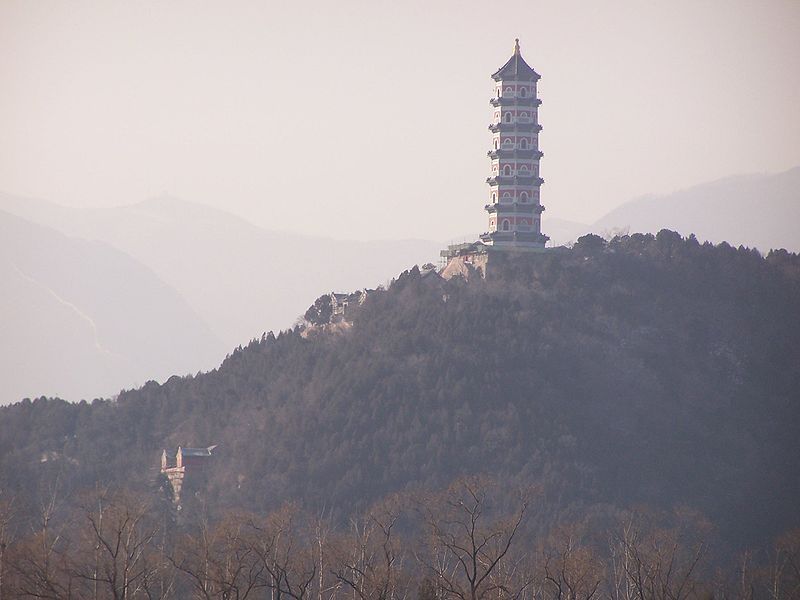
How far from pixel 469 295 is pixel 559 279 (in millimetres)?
8324

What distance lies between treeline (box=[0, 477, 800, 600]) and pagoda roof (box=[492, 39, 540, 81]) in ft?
136

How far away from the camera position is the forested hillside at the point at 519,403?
162 metres

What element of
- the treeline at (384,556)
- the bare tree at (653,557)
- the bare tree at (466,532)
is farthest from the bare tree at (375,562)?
the bare tree at (653,557)

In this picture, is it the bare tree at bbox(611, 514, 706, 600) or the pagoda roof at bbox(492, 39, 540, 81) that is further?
the pagoda roof at bbox(492, 39, 540, 81)

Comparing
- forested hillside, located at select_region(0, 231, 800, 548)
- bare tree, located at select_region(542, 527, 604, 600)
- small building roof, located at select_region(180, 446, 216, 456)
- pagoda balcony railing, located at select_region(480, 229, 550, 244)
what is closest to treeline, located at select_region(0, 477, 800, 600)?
bare tree, located at select_region(542, 527, 604, 600)

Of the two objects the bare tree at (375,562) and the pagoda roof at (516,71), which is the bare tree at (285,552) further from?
the pagoda roof at (516,71)

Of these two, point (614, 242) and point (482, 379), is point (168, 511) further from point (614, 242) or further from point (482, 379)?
point (614, 242)

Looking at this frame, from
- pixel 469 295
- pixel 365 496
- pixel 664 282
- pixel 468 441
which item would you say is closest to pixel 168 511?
pixel 365 496

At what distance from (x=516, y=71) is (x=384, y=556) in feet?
225

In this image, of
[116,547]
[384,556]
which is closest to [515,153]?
[384,556]

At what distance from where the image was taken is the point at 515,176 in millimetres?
178125

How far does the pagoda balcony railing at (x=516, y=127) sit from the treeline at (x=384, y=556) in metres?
36.3

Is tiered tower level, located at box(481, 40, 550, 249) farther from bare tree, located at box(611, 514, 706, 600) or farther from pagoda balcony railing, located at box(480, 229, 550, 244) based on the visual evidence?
bare tree, located at box(611, 514, 706, 600)

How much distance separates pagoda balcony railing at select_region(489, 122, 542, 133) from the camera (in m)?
179
